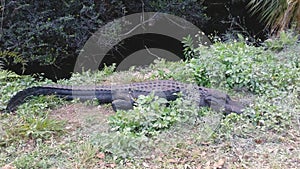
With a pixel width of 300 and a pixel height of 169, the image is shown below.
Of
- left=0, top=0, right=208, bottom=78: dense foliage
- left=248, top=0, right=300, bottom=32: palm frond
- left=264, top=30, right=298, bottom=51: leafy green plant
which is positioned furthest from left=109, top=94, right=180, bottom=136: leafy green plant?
left=248, top=0, right=300, bottom=32: palm frond

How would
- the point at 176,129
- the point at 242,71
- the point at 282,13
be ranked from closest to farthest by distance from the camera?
the point at 176,129
the point at 242,71
the point at 282,13

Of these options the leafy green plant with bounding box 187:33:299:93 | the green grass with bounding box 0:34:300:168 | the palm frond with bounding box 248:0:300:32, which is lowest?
the green grass with bounding box 0:34:300:168

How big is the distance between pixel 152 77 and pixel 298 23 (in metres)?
2.08

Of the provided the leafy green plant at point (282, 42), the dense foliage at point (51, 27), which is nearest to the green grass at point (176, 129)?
the leafy green plant at point (282, 42)

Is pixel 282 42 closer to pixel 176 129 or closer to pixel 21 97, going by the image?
pixel 176 129

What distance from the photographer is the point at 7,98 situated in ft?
10.8

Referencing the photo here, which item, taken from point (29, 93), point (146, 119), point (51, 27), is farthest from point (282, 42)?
point (51, 27)

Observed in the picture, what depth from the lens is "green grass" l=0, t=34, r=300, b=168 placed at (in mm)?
2355

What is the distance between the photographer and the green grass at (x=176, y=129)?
7.73ft

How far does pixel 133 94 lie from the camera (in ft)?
10.2

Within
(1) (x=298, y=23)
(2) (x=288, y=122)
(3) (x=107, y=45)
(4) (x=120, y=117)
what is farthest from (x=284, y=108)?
(3) (x=107, y=45)

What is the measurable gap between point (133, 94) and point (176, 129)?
59 centimetres

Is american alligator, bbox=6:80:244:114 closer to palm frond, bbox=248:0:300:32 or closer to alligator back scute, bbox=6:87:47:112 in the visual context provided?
alligator back scute, bbox=6:87:47:112

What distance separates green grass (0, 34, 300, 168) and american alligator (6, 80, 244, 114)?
0.22 ft
